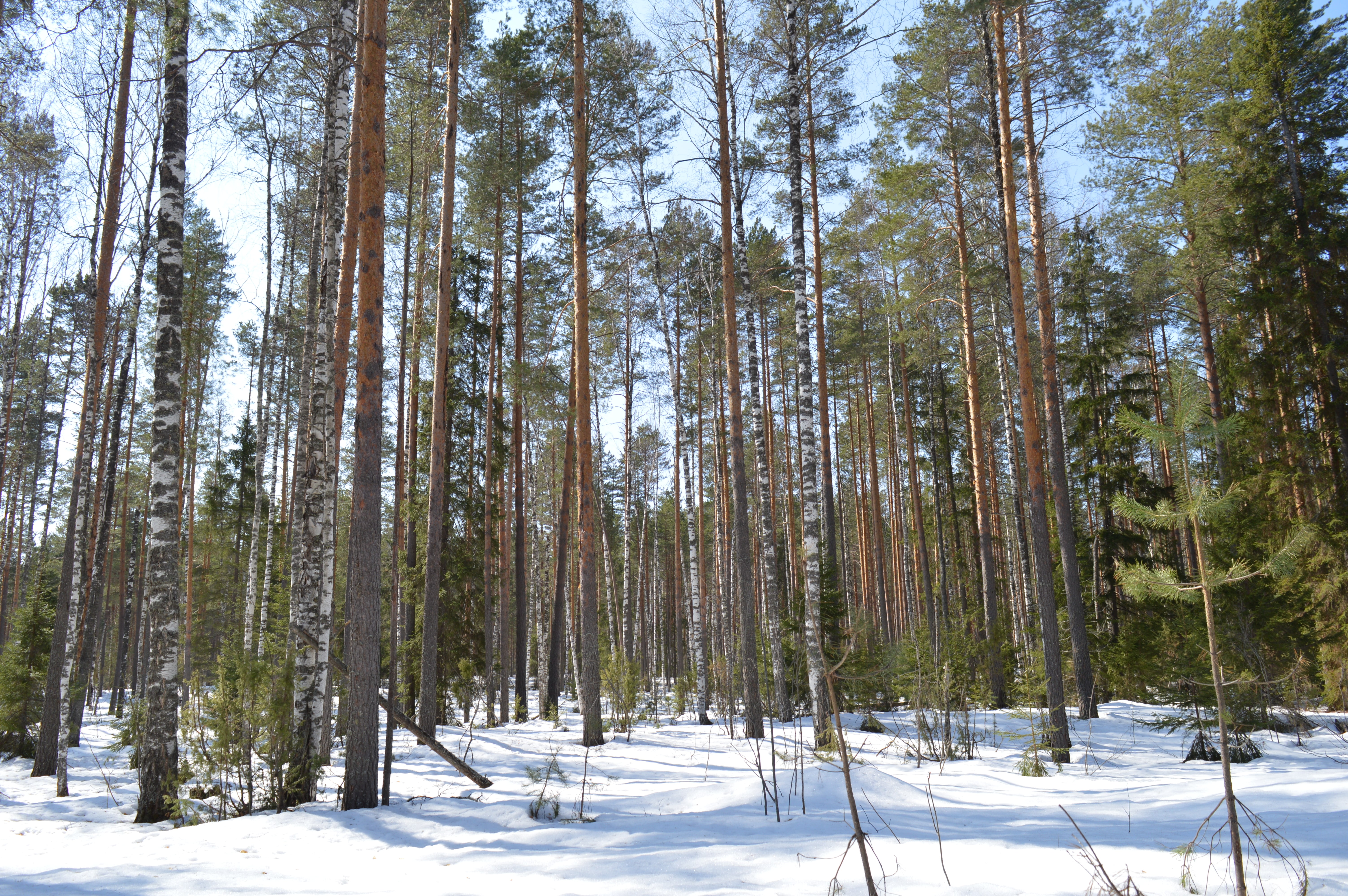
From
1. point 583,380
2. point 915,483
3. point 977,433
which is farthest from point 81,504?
point 915,483

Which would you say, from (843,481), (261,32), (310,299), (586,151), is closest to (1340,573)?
(586,151)

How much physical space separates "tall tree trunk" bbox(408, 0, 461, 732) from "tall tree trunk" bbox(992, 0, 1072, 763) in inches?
296

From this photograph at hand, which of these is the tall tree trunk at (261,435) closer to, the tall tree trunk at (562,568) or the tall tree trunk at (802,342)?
the tall tree trunk at (562,568)

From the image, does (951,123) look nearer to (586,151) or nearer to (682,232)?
(682,232)

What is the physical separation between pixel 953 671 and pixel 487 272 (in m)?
12.5

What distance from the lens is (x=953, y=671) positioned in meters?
11.0

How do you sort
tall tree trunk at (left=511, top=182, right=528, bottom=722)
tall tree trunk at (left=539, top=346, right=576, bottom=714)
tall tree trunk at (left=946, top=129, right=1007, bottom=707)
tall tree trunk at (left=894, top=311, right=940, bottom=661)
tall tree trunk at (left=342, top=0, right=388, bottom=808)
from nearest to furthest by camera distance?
1. tall tree trunk at (left=342, top=0, right=388, bottom=808)
2. tall tree trunk at (left=946, top=129, right=1007, bottom=707)
3. tall tree trunk at (left=511, top=182, right=528, bottom=722)
4. tall tree trunk at (left=539, top=346, right=576, bottom=714)
5. tall tree trunk at (left=894, top=311, right=940, bottom=661)

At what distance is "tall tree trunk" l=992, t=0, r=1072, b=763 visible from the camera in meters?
8.45

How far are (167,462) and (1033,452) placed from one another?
9.98 metres

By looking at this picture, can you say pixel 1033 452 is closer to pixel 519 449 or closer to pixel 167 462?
pixel 519 449

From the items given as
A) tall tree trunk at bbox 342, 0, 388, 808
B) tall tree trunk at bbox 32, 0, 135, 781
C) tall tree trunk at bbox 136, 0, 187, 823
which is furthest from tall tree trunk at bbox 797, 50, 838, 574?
tall tree trunk at bbox 32, 0, 135, 781

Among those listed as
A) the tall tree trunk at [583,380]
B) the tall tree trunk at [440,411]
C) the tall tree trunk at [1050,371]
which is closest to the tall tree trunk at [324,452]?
the tall tree trunk at [440,411]

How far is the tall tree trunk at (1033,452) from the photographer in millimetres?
8453

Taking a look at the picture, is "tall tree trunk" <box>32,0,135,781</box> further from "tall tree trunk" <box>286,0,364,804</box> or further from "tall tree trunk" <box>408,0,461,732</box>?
"tall tree trunk" <box>408,0,461,732</box>
